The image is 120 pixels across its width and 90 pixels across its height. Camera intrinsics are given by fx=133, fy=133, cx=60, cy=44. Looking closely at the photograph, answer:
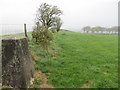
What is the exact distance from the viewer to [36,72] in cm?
909

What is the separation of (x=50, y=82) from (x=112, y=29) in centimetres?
8871

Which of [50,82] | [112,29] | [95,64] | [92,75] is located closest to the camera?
[50,82]

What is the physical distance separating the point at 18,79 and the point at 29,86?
0.86 m

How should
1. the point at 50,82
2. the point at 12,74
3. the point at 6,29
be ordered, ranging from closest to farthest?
the point at 12,74, the point at 50,82, the point at 6,29

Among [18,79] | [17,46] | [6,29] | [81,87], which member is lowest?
[81,87]

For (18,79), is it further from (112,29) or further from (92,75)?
(112,29)

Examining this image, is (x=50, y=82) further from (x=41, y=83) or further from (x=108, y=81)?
(x=108, y=81)

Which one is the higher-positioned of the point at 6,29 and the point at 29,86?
the point at 6,29

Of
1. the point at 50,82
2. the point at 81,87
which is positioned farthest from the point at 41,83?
the point at 81,87

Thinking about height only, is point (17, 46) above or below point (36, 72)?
above

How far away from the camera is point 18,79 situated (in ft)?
22.5

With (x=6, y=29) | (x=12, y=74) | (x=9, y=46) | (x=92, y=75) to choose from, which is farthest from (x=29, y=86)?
(x=6, y=29)

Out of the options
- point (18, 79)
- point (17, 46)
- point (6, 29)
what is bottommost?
point (18, 79)

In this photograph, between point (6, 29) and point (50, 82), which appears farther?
point (6, 29)
